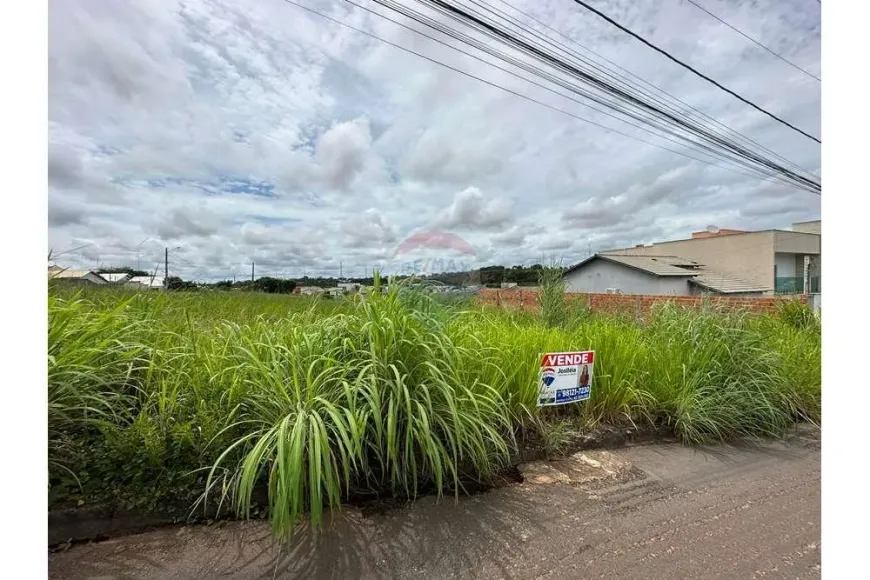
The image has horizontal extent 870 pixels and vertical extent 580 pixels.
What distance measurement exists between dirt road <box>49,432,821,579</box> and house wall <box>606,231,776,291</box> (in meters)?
27.2

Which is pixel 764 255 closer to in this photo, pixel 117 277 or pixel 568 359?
pixel 568 359

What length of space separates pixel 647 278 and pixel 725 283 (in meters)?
5.88

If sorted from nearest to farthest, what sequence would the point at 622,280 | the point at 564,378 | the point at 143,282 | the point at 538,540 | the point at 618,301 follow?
the point at 538,540, the point at 564,378, the point at 143,282, the point at 618,301, the point at 622,280

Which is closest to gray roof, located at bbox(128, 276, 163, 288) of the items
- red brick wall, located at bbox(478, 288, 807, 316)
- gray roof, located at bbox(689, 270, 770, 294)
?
red brick wall, located at bbox(478, 288, 807, 316)

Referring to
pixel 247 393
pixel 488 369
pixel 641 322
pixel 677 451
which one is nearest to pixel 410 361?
pixel 488 369

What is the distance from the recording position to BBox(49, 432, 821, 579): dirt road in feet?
4.76

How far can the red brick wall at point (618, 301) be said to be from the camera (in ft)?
18.1

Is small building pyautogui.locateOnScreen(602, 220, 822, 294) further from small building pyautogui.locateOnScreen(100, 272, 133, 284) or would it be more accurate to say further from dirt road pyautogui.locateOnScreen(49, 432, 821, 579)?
small building pyautogui.locateOnScreen(100, 272, 133, 284)

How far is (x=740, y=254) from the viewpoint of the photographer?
23.8 m

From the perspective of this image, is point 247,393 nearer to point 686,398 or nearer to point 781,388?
point 686,398

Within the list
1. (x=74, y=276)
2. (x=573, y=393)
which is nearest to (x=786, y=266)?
(x=573, y=393)

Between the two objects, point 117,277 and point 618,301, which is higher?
point 117,277

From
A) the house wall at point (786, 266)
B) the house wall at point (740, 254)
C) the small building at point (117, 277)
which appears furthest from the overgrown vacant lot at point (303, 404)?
the house wall at point (786, 266)

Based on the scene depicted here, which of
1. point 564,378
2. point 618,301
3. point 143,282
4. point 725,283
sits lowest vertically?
point 564,378
